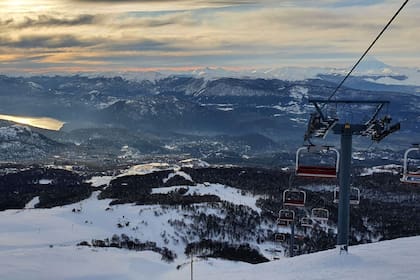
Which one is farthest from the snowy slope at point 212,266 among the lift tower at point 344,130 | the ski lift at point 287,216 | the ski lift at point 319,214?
the ski lift at point 287,216

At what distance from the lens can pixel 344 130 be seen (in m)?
20.8

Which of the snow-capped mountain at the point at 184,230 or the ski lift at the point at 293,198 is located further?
the snow-capped mountain at the point at 184,230

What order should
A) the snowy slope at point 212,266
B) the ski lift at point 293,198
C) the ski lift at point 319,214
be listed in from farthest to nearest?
the ski lift at point 319,214
the ski lift at point 293,198
the snowy slope at point 212,266

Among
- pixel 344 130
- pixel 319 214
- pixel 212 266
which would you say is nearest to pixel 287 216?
pixel 319 214

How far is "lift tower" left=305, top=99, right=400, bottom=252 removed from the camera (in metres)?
18.9

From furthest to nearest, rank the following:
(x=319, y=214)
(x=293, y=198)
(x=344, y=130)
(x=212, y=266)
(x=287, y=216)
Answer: (x=212, y=266) → (x=287, y=216) → (x=293, y=198) → (x=319, y=214) → (x=344, y=130)

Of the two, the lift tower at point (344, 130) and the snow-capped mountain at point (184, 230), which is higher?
the lift tower at point (344, 130)

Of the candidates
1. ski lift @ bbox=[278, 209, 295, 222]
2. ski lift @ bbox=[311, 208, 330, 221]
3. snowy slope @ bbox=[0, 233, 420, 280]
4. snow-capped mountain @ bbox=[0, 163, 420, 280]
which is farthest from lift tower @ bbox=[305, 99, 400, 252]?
A: ski lift @ bbox=[278, 209, 295, 222]

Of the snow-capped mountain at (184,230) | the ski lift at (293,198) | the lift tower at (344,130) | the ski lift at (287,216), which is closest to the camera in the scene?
the lift tower at (344,130)

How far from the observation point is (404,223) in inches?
5039

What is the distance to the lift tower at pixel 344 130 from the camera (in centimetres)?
1888

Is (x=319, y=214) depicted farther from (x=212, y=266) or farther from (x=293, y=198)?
(x=212, y=266)

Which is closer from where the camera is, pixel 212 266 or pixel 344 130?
pixel 344 130

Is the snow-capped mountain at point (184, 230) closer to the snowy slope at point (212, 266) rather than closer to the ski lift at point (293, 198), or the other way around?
the snowy slope at point (212, 266)
